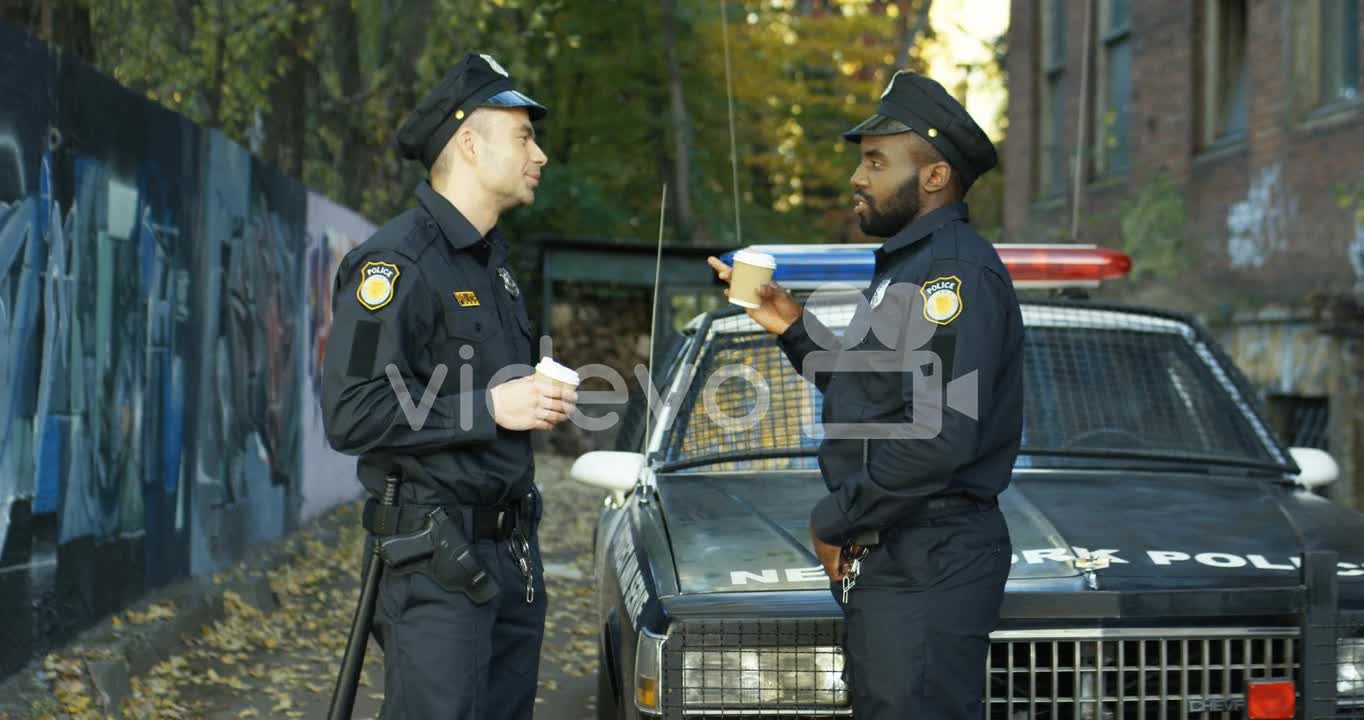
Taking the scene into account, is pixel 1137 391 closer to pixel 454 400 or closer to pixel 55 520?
pixel 454 400

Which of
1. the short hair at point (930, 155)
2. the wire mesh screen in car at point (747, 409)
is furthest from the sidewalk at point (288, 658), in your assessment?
the short hair at point (930, 155)

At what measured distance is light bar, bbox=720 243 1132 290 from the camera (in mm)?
4715

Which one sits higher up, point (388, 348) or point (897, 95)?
point (897, 95)

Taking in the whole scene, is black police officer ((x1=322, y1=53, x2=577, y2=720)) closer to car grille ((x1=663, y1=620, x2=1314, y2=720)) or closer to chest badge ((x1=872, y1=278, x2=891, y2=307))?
car grille ((x1=663, y1=620, x2=1314, y2=720))

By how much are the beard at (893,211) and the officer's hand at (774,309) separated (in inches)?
10.5

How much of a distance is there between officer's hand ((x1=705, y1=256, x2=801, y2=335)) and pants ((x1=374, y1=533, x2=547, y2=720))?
0.77 meters

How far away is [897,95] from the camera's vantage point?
353 cm

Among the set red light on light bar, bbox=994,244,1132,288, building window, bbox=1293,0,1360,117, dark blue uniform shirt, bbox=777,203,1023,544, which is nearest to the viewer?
dark blue uniform shirt, bbox=777,203,1023,544

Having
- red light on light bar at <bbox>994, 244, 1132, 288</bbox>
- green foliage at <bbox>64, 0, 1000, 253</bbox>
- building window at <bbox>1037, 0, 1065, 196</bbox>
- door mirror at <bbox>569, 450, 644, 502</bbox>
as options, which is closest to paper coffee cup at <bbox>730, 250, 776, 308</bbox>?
→ door mirror at <bbox>569, 450, 644, 502</bbox>

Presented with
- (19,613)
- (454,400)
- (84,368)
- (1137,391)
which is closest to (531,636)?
(454,400)

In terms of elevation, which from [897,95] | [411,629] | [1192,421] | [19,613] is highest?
[897,95]

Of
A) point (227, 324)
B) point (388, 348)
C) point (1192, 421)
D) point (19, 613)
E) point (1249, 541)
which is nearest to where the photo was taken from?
point (388, 348)

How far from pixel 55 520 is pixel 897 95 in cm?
407

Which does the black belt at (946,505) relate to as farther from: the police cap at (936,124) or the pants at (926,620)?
the police cap at (936,124)
